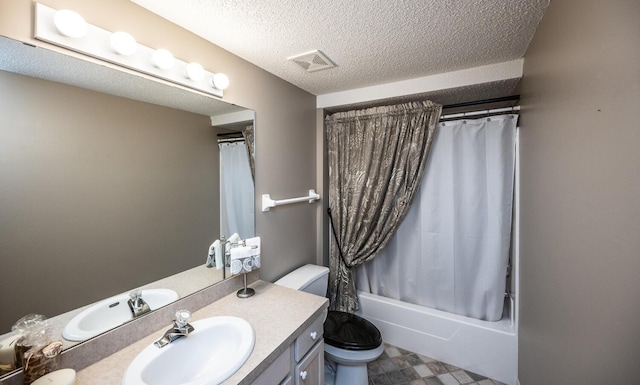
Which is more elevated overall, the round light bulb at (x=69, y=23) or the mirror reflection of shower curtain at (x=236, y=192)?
the round light bulb at (x=69, y=23)

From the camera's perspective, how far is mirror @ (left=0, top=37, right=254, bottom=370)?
80cm

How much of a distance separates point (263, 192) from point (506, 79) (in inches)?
73.9

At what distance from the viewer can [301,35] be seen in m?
1.34

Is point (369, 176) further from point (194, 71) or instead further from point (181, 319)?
point (181, 319)

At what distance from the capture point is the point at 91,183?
957mm

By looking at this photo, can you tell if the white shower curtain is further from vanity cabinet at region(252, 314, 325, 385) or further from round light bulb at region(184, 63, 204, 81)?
round light bulb at region(184, 63, 204, 81)

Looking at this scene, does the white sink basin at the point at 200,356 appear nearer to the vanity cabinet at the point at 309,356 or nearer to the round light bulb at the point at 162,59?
the vanity cabinet at the point at 309,356

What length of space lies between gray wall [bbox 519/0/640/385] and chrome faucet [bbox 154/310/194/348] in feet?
4.75

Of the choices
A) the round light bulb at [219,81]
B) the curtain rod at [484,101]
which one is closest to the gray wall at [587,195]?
the curtain rod at [484,101]

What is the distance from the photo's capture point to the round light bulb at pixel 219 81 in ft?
4.45

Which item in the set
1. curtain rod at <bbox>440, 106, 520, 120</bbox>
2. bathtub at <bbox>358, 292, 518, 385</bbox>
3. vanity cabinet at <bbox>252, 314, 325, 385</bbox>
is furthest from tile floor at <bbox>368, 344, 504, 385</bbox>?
curtain rod at <bbox>440, 106, 520, 120</bbox>

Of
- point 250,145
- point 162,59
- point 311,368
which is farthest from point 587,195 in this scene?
point 162,59

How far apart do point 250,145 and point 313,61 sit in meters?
0.71

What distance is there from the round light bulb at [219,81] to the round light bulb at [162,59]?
0.81ft
